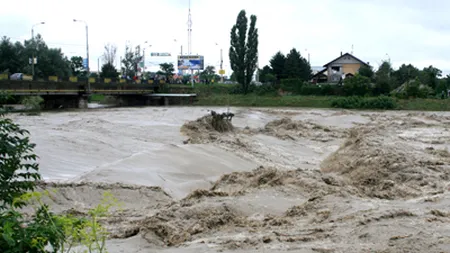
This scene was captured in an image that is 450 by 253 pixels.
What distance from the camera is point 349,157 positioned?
19.2 meters

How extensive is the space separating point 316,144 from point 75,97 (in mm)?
38126

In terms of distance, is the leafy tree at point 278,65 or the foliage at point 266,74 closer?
the foliage at point 266,74

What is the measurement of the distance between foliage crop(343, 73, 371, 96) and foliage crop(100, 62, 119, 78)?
174 feet

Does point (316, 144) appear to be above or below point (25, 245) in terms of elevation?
below

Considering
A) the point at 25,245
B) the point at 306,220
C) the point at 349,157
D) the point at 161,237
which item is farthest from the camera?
the point at 349,157

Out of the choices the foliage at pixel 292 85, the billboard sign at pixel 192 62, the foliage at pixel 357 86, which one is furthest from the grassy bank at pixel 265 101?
the billboard sign at pixel 192 62

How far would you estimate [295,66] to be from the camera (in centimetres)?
9106

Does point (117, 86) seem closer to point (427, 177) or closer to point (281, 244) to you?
point (427, 177)

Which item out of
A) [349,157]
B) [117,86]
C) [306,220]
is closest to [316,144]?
[349,157]

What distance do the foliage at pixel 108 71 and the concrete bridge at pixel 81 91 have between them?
29.7m

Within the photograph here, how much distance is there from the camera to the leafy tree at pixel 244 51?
77.5m

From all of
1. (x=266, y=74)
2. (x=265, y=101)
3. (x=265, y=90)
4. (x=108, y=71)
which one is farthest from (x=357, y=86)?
(x=108, y=71)

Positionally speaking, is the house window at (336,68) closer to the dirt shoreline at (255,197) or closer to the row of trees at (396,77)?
the row of trees at (396,77)

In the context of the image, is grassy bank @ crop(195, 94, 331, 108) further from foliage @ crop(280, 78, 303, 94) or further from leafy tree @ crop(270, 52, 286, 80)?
leafy tree @ crop(270, 52, 286, 80)
